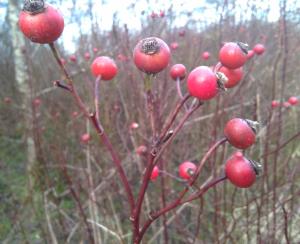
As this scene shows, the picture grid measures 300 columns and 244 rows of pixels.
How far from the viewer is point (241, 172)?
0.96m

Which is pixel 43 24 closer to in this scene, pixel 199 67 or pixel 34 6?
pixel 34 6

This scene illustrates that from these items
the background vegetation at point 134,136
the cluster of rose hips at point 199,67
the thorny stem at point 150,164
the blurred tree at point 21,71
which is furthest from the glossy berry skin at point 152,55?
the blurred tree at point 21,71

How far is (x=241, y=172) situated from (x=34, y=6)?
67 cm

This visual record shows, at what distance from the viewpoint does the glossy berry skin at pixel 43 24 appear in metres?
0.86

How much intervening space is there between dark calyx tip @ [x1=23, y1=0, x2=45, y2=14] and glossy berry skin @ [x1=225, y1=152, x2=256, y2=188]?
2.06 feet

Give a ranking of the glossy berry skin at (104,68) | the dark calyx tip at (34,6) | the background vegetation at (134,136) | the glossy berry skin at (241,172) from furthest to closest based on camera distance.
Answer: the background vegetation at (134,136), the glossy berry skin at (104,68), the glossy berry skin at (241,172), the dark calyx tip at (34,6)

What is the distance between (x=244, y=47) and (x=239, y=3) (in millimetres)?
2341

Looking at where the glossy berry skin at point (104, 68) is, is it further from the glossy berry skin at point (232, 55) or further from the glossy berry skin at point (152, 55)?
the glossy berry skin at point (232, 55)

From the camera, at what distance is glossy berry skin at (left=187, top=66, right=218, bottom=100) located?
2.92ft

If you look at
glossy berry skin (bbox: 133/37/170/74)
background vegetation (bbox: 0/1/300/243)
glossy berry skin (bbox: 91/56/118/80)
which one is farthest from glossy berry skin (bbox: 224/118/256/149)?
background vegetation (bbox: 0/1/300/243)

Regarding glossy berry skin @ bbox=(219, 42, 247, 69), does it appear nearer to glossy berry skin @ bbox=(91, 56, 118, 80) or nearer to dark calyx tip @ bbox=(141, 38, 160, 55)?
dark calyx tip @ bbox=(141, 38, 160, 55)

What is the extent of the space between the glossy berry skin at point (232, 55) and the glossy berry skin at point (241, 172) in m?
0.25

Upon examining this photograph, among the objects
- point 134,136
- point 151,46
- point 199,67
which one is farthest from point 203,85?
point 134,136

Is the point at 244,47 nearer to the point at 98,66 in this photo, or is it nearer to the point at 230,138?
the point at 230,138
